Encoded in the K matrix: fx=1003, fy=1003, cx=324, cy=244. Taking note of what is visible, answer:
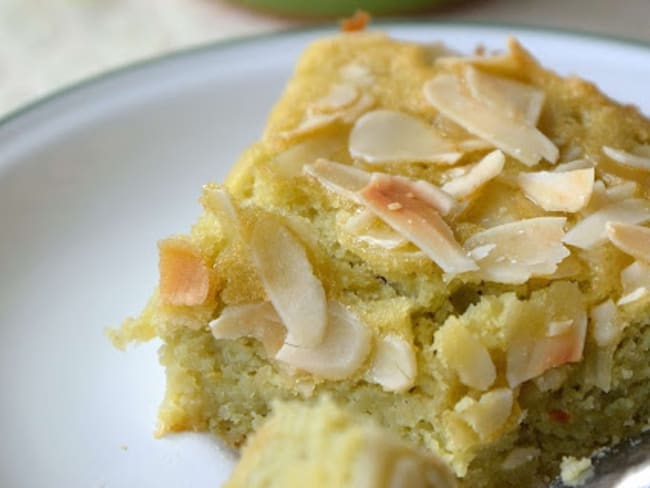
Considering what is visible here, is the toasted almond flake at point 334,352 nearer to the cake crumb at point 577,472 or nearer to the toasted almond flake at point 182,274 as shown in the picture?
the toasted almond flake at point 182,274

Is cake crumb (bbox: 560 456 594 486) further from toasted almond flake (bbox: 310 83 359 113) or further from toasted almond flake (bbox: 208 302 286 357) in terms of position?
toasted almond flake (bbox: 310 83 359 113)

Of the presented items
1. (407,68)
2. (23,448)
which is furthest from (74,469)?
(407,68)

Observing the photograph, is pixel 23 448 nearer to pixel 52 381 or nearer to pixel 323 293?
pixel 52 381

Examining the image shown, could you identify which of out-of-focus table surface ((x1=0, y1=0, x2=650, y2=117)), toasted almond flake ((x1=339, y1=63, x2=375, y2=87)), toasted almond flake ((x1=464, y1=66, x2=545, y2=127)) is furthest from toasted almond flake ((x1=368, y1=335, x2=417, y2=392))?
out-of-focus table surface ((x1=0, y1=0, x2=650, y2=117))

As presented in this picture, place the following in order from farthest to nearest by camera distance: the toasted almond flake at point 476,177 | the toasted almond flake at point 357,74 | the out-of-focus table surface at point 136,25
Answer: the out-of-focus table surface at point 136,25 → the toasted almond flake at point 357,74 → the toasted almond flake at point 476,177

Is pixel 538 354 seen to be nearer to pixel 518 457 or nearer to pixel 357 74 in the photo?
pixel 518 457

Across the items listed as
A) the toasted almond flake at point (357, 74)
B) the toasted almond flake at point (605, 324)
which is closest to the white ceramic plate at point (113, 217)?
the toasted almond flake at point (357, 74)
